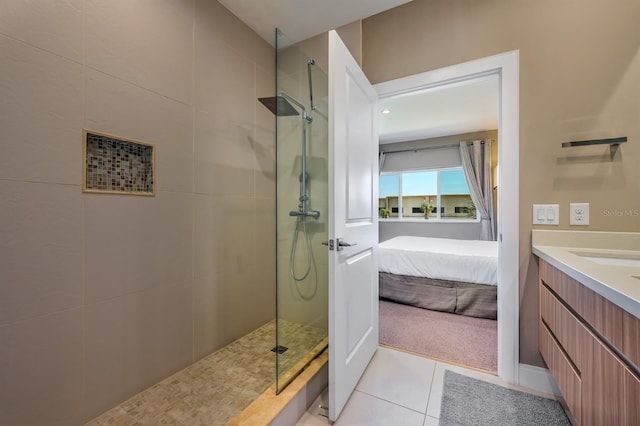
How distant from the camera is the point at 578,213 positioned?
1.50m

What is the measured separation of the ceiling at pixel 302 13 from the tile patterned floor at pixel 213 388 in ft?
7.36

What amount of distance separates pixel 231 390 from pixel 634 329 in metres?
1.70

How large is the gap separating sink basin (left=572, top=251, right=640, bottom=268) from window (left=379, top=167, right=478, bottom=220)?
4.48 metres

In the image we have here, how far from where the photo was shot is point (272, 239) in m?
2.48

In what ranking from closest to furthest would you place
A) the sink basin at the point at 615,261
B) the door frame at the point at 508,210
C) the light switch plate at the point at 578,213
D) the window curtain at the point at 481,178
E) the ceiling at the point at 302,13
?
1. the sink basin at the point at 615,261
2. the light switch plate at the point at 578,213
3. the door frame at the point at 508,210
4. the ceiling at the point at 302,13
5. the window curtain at the point at 481,178

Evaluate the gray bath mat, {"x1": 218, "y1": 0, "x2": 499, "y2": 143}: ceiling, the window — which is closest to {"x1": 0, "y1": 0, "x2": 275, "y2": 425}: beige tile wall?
{"x1": 218, "y1": 0, "x2": 499, "y2": 143}: ceiling

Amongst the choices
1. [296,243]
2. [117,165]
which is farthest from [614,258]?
[117,165]

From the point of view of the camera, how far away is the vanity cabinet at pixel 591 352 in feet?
2.29

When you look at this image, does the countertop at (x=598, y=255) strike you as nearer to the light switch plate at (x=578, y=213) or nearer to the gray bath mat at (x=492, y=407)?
the light switch plate at (x=578, y=213)

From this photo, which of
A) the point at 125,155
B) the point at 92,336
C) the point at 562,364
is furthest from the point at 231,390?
the point at 562,364

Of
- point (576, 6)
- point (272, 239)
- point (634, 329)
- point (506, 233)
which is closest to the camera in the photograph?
point (634, 329)

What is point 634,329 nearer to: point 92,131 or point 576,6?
point 576,6

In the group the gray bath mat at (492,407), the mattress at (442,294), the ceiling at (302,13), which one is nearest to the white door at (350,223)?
the gray bath mat at (492,407)

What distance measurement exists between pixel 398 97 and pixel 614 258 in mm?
1615
